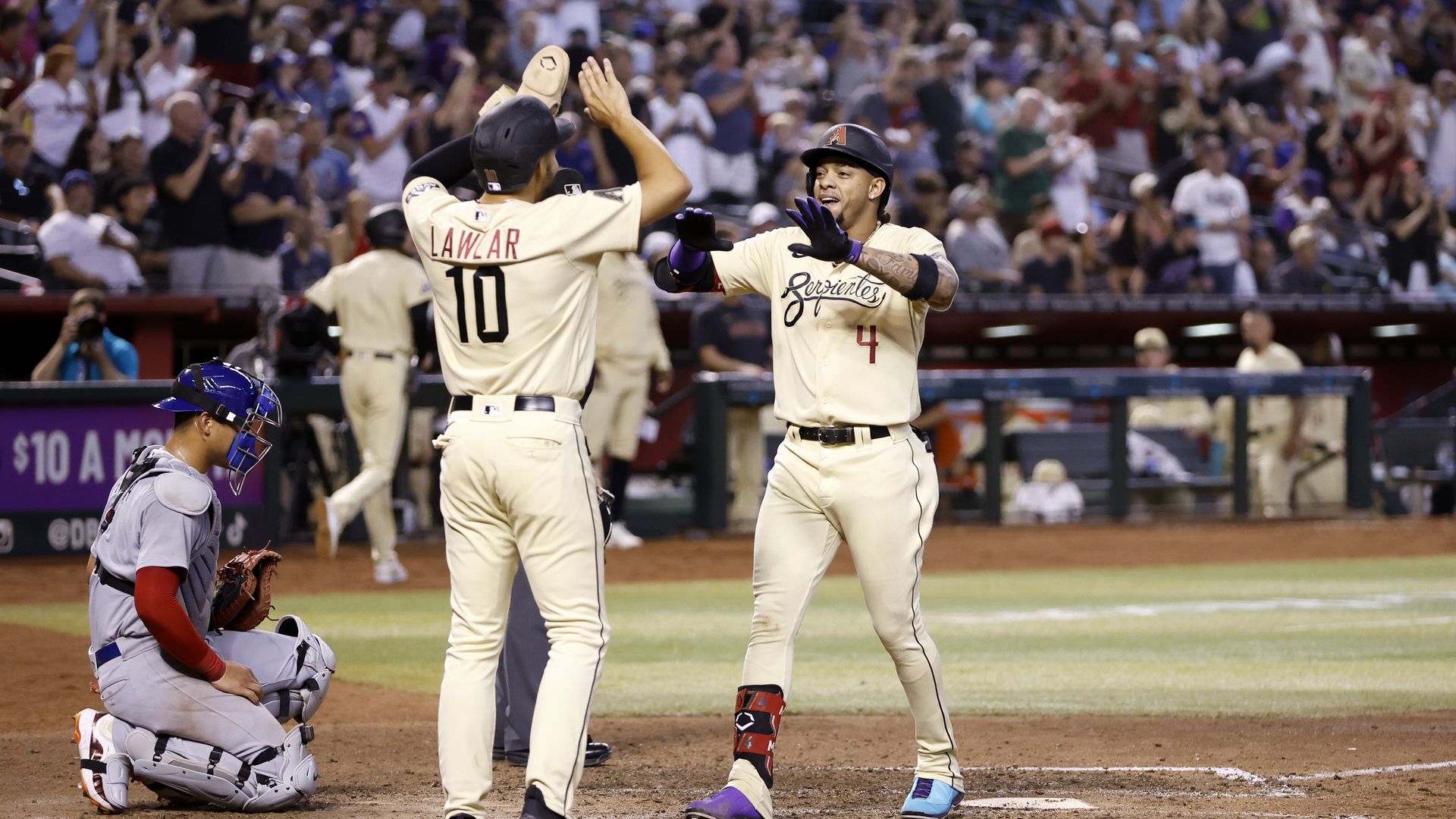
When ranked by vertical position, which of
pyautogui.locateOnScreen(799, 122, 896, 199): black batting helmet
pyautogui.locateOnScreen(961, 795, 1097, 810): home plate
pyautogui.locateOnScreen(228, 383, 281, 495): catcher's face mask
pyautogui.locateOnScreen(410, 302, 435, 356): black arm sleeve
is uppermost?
pyautogui.locateOnScreen(799, 122, 896, 199): black batting helmet

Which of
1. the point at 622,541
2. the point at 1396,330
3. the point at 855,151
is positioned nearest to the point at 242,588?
the point at 855,151

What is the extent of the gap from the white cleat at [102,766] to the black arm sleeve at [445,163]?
72.5 inches

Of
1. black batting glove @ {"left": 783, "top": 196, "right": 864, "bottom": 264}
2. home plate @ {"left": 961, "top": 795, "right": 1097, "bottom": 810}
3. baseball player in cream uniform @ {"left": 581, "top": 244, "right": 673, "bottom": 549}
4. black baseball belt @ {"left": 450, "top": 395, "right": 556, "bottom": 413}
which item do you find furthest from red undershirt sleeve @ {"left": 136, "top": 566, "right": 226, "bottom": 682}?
baseball player in cream uniform @ {"left": 581, "top": 244, "right": 673, "bottom": 549}

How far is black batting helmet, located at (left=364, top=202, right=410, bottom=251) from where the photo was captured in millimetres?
10367

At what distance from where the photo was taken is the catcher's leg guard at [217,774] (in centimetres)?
498

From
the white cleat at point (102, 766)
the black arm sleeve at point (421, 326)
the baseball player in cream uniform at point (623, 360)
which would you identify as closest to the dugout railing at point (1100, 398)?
the baseball player in cream uniform at point (623, 360)

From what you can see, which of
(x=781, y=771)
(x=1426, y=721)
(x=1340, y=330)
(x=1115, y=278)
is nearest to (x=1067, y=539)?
(x=1115, y=278)

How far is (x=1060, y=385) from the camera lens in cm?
1498

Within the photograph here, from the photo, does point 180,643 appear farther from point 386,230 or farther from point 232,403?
point 386,230

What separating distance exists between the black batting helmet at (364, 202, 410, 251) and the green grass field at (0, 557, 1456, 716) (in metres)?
2.17

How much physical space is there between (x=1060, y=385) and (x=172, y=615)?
11.2 meters

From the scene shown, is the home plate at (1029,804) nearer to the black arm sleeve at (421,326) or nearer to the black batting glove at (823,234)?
the black batting glove at (823,234)

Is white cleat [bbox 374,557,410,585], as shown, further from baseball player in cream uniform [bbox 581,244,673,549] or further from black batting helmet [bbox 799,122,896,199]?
black batting helmet [bbox 799,122,896,199]

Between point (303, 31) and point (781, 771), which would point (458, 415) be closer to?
point (781, 771)
